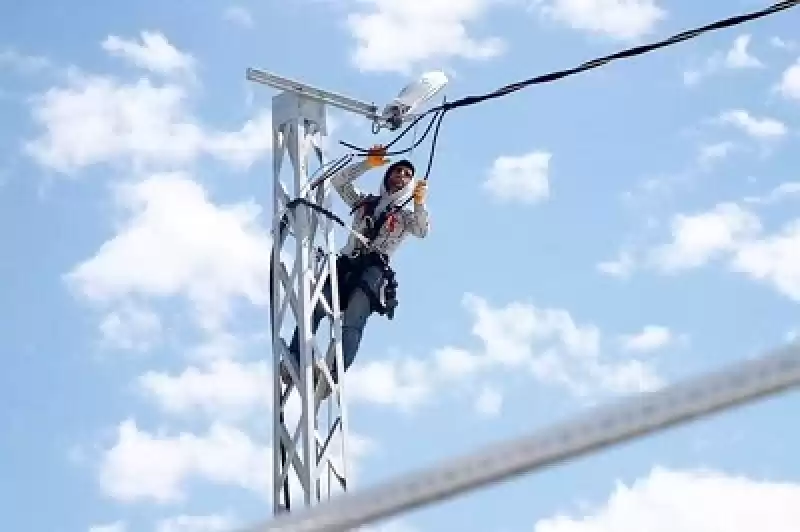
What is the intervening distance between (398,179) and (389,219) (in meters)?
0.28

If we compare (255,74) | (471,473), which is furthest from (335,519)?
(255,74)

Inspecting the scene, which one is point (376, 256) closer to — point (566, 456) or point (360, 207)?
point (360, 207)

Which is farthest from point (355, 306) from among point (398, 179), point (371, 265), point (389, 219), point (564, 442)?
point (564, 442)

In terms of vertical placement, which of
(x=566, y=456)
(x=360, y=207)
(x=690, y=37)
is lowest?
(x=566, y=456)

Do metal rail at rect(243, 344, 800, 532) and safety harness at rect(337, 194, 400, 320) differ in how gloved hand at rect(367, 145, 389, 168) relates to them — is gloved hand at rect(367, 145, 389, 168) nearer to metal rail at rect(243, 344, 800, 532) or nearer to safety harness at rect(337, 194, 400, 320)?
safety harness at rect(337, 194, 400, 320)

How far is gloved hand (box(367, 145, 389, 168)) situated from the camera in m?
7.98

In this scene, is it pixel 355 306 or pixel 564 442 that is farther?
pixel 355 306

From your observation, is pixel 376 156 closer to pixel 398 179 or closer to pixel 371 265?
pixel 398 179

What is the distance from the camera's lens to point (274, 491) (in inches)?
282

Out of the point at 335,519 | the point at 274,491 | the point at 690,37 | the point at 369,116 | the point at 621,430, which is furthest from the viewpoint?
the point at 369,116

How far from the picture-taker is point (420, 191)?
8.09 m

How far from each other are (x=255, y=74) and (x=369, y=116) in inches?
28.3

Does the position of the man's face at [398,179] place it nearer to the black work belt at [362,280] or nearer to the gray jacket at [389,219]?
the gray jacket at [389,219]

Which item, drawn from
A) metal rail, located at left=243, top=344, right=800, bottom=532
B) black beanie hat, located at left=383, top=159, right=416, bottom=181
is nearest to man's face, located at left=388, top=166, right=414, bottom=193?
→ black beanie hat, located at left=383, top=159, right=416, bottom=181
